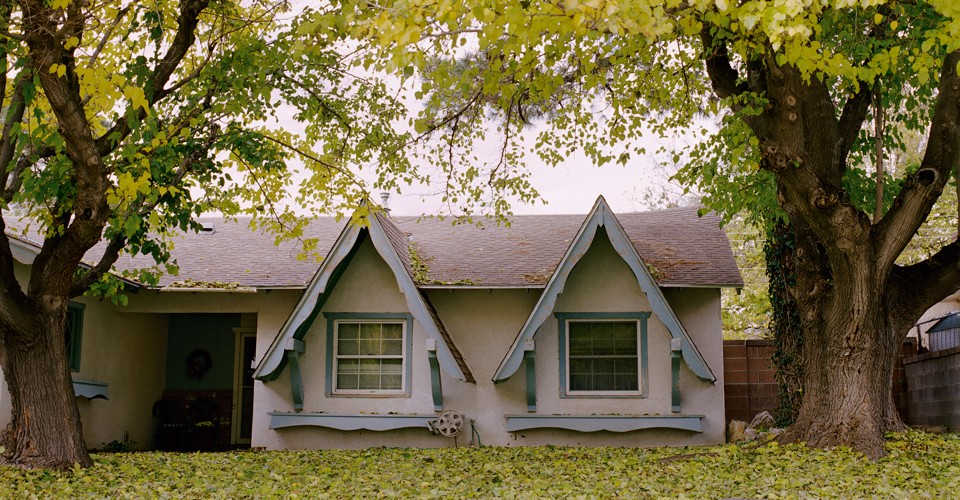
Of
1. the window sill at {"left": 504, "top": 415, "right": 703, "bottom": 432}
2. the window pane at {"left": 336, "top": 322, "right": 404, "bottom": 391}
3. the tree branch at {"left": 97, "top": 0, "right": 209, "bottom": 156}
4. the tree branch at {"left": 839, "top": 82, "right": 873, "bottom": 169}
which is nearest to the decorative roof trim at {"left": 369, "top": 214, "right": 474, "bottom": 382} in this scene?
the window pane at {"left": 336, "top": 322, "right": 404, "bottom": 391}

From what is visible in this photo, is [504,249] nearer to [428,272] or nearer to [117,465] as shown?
[428,272]

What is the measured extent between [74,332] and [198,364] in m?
3.20

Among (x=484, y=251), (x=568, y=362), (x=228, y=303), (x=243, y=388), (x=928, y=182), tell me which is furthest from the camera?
(x=243, y=388)

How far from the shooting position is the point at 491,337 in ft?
47.2

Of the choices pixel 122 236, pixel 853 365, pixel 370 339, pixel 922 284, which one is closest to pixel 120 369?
pixel 370 339

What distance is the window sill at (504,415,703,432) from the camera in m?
13.5

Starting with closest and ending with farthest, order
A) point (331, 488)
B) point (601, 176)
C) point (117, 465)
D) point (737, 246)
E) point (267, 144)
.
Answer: point (331, 488)
point (117, 465)
point (267, 144)
point (737, 246)
point (601, 176)

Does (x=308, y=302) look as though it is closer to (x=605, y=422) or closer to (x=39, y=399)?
(x=39, y=399)

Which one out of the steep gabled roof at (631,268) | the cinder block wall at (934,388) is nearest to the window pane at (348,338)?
the steep gabled roof at (631,268)

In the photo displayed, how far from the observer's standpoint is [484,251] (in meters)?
15.8

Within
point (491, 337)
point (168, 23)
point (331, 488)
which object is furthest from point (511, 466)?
point (168, 23)

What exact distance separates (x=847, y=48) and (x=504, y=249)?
7.45 metres

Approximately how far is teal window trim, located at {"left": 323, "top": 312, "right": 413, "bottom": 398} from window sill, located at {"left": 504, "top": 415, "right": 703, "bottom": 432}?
70.5 inches

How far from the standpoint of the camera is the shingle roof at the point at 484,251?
1423 cm
